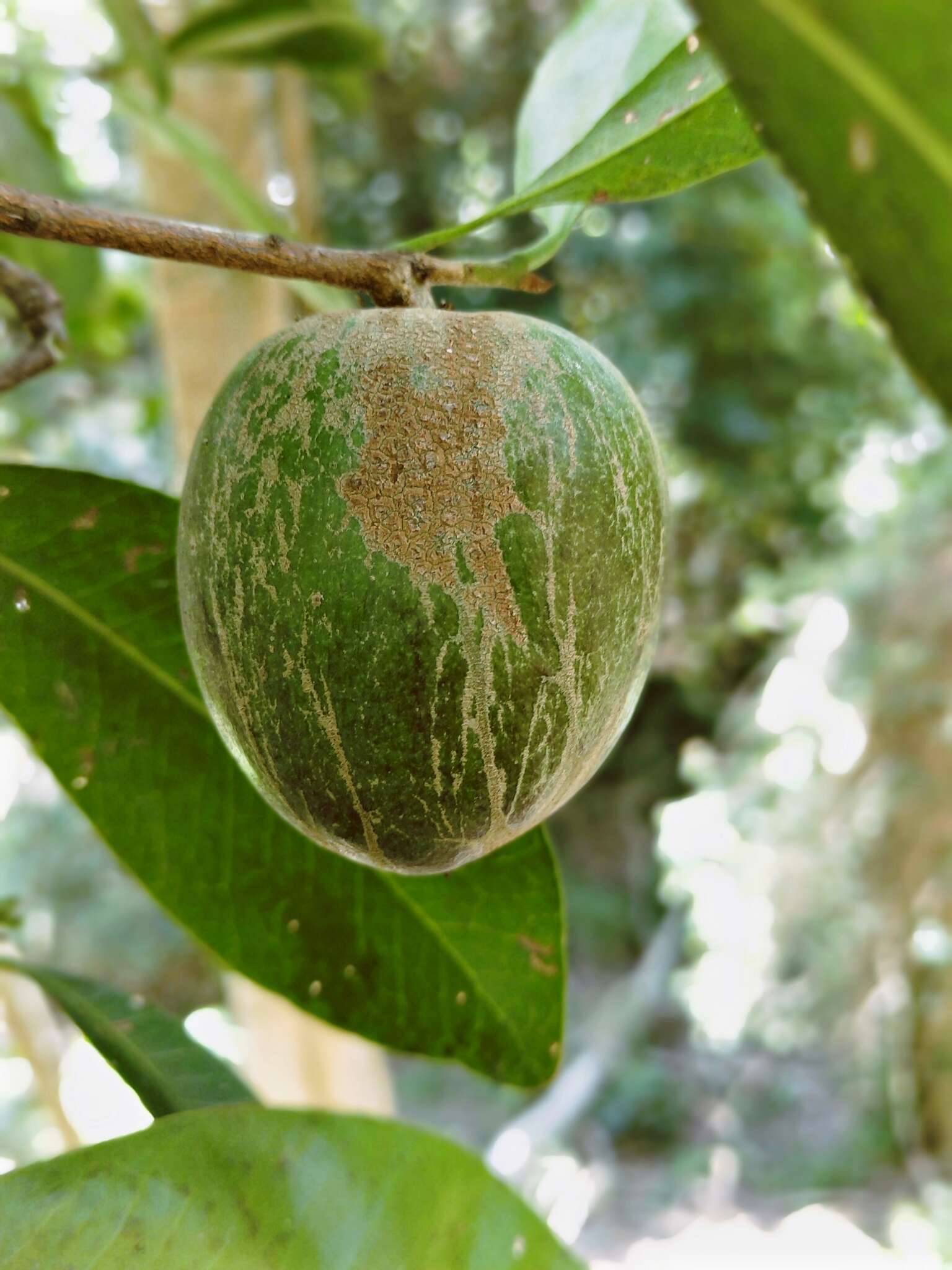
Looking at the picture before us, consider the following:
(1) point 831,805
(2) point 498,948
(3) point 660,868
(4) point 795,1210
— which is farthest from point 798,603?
(2) point 498,948

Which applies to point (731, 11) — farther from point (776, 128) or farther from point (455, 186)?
point (455, 186)

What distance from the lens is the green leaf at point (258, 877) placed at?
0.82 metres

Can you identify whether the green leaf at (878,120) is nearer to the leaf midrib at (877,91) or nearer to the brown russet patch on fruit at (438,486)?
the leaf midrib at (877,91)

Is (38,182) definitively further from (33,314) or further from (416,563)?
(416,563)

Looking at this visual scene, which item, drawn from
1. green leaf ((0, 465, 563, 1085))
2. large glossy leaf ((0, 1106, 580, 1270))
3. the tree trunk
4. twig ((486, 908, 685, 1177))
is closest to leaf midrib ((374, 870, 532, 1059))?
green leaf ((0, 465, 563, 1085))

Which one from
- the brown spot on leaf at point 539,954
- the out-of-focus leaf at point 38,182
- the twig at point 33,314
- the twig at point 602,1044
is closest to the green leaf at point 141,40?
the out-of-focus leaf at point 38,182

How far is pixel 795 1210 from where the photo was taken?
3.58 m

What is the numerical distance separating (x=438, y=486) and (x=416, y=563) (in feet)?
0.12

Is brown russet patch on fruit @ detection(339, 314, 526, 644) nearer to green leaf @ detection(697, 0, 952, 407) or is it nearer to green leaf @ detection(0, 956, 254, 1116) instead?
green leaf @ detection(697, 0, 952, 407)

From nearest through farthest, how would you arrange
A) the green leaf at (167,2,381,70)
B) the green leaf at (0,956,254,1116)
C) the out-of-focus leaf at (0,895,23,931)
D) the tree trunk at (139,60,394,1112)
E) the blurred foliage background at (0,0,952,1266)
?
the green leaf at (0,956,254,1116) → the out-of-focus leaf at (0,895,23,931) → the green leaf at (167,2,381,70) → the tree trunk at (139,60,394,1112) → the blurred foliage background at (0,0,952,1266)

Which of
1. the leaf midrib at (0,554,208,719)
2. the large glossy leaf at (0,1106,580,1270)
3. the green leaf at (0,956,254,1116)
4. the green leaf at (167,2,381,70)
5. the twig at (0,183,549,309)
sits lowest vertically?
the large glossy leaf at (0,1106,580,1270)

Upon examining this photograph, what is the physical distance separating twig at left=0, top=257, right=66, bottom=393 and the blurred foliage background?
5.60 ft

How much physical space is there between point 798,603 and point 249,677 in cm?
317

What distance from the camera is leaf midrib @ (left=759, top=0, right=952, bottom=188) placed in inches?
11.7
